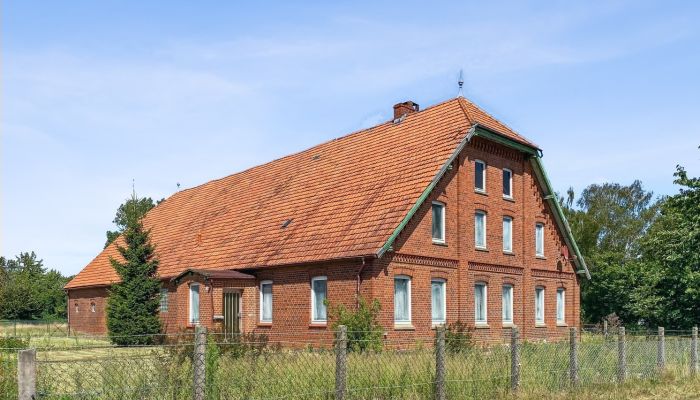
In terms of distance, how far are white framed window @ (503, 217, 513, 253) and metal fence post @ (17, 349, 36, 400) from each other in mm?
22857

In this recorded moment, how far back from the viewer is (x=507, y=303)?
92.6 ft

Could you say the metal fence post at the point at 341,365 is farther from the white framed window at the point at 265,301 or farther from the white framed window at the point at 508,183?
the white framed window at the point at 508,183

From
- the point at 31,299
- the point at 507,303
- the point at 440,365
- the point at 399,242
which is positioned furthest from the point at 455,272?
the point at 31,299

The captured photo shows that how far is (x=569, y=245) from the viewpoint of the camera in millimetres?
32000

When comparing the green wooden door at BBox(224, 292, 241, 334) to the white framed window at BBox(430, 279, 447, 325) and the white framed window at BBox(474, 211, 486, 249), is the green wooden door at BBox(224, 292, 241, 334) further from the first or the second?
the white framed window at BBox(474, 211, 486, 249)

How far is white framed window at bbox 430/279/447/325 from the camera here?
80.9 ft

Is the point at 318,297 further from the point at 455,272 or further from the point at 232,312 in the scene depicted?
the point at 455,272

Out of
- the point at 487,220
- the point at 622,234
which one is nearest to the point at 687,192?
the point at 487,220

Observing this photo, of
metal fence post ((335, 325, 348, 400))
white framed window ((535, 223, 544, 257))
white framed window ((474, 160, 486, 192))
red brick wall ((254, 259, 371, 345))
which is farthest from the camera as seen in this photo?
white framed window ((535, 223, 544, 257))

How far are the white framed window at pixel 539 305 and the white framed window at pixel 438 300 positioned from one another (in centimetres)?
640

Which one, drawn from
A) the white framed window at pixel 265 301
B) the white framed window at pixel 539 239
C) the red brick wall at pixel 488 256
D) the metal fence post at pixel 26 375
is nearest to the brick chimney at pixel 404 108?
the red brick wall at pixel 488 256

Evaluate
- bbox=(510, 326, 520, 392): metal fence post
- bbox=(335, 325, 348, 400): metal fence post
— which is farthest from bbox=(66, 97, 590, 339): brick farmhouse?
bbox=(335, 325, 348, 400): metal fence post

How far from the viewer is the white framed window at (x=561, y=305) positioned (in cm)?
3130

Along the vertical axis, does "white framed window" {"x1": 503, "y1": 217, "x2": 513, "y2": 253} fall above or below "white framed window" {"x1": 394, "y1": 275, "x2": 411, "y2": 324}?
above
